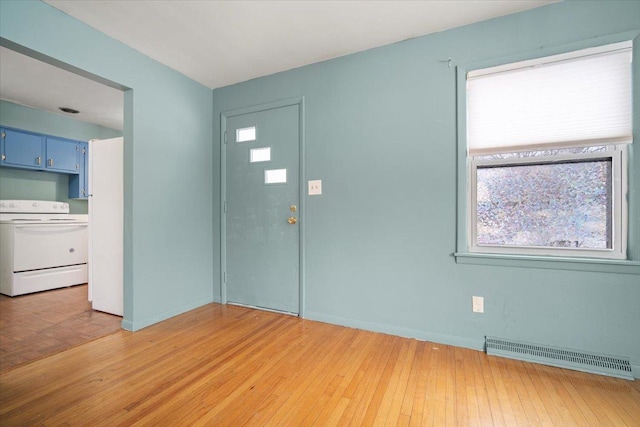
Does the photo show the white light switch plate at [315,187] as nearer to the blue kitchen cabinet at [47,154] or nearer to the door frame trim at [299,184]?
the door frame trim at [299,184]

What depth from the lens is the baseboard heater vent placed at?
1811 millimetres

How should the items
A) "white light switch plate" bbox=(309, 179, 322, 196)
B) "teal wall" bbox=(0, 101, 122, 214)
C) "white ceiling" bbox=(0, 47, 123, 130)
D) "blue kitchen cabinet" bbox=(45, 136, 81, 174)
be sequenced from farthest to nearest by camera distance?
1. "blue kitchen cabinet" bbox=(45, 136, 81, 174)
2. "teal wall" bbox=(0, 101, 122, 214)
3. "white ceiling" bbox=(0, 47, 123, 130)
4. "white light switch plate" bbox=(309, 179, 322, 196)

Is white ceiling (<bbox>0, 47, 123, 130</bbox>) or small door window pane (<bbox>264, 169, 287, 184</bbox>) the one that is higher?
white ceiling (<bbox>0, 47, 123, 130</bbox>)

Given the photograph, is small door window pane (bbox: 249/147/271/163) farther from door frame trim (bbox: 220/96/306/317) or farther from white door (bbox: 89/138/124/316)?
white door (bbox: 89/138/124/316)

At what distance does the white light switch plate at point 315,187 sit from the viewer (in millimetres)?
2740

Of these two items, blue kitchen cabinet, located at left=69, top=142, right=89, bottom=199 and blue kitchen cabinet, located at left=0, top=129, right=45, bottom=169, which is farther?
blue kitchen cabinet, located at left=69, top=142, right=89, bottom=199

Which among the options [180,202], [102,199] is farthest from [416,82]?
[102,199]

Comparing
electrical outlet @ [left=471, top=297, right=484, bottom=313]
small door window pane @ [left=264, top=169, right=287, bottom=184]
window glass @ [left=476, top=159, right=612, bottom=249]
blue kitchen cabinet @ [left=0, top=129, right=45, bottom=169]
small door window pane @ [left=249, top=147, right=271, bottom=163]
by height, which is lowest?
electrical outlet @ [left=471, top=297, right=484, bottom=313]

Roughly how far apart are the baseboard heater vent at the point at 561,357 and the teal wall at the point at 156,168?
2.96 meters

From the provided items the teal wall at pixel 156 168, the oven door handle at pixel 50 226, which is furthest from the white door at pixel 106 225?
the oven door handle at pixel 50 226

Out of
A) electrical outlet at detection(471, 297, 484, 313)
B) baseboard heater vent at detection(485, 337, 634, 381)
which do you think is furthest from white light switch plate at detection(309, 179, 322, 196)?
baseboard heater vent at detection(485, 337, 634, 381)

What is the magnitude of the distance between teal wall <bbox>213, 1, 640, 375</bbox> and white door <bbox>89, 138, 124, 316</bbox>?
1881 mm

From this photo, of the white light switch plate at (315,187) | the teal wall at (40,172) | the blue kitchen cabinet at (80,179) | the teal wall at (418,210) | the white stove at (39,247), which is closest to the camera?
the teal wall at (418,210)

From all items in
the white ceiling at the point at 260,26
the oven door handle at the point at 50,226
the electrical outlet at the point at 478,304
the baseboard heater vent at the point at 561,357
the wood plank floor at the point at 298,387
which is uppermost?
the white ceiling at the point at 260,26
